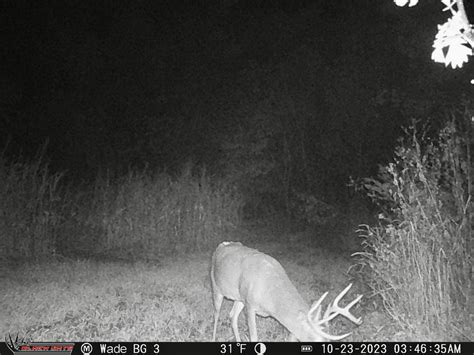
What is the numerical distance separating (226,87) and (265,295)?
16015mm

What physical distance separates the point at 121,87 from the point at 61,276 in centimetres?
1582

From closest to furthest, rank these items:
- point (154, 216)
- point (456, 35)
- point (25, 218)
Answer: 1. point (456, 35)
2. point (25, 218)
3. point (154, 216)

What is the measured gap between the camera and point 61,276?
8.66 metres

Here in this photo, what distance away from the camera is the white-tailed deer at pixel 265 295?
4617 mm

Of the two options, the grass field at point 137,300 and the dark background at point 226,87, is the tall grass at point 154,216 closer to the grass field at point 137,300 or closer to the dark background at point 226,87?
the grass field at point 137,300

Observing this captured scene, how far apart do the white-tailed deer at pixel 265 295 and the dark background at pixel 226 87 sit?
1020 centimetres

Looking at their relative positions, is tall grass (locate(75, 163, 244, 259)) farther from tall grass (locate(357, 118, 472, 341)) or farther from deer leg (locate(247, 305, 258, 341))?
tall grass (locate(357, 118, 472, 341))

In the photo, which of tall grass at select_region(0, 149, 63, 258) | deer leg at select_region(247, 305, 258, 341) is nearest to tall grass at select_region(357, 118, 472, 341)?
deer leg at select_region(247, 305, 258, 341)

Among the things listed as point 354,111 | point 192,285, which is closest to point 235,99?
point 354,111

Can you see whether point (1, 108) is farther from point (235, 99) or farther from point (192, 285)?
point (192, 285)

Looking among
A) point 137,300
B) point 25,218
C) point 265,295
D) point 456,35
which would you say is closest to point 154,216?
point 25,218

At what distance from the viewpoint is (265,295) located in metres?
5.31

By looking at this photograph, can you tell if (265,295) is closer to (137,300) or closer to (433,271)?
(433,271)

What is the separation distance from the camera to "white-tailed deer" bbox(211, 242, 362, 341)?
4.62 meters
